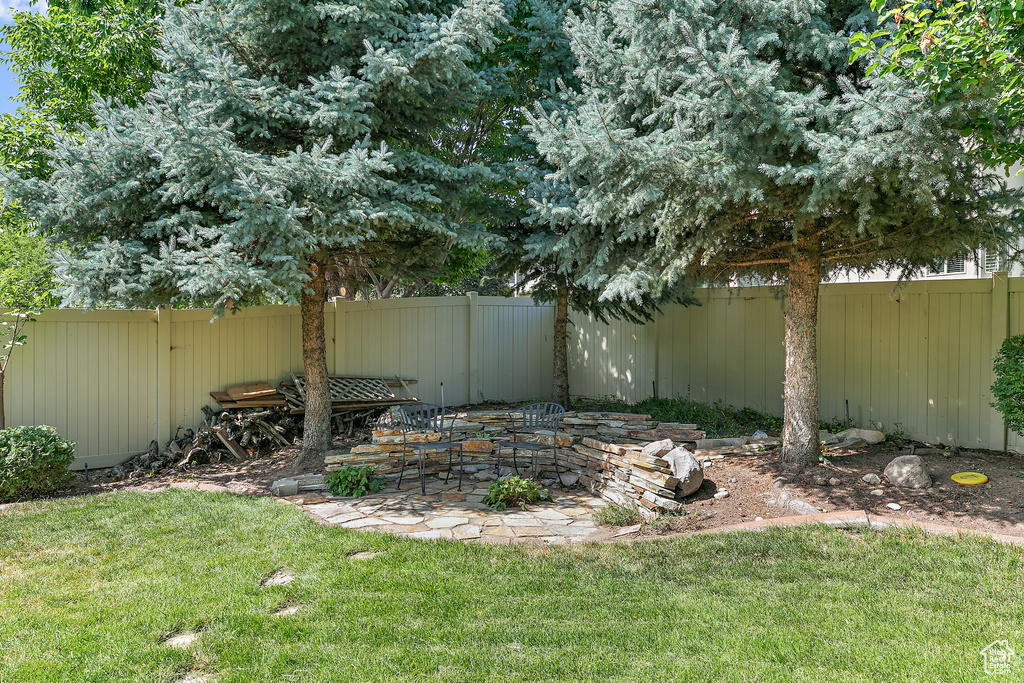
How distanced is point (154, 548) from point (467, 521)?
2331mm

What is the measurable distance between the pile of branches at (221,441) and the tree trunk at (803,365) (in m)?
5.97

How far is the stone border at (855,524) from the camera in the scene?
4.32m

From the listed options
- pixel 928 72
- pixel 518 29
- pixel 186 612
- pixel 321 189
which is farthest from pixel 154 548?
pixel 518 29

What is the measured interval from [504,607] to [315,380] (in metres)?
4.58

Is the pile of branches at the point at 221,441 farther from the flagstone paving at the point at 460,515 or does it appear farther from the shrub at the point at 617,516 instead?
the shrub at the point at 617,516

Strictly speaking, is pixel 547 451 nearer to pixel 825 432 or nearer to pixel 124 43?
pixel 825 432

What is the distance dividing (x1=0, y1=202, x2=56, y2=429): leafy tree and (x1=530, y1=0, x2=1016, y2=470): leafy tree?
16.8 ft

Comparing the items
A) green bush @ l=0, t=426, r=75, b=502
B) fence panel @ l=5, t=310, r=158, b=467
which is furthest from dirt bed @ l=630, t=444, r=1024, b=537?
fence panel @ l=5, t=310, r=158, b=467

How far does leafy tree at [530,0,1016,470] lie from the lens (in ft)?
14.1

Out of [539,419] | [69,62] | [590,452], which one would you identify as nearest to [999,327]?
[590,452]

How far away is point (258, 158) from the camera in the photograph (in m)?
5.67

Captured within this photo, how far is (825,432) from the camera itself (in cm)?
732

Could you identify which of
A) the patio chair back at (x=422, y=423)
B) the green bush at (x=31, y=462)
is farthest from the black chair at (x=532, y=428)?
the green bush at (x=31, y=462)

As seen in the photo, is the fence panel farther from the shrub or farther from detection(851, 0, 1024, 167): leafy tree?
detection(851, 0, 1024, 167): leafy tree
